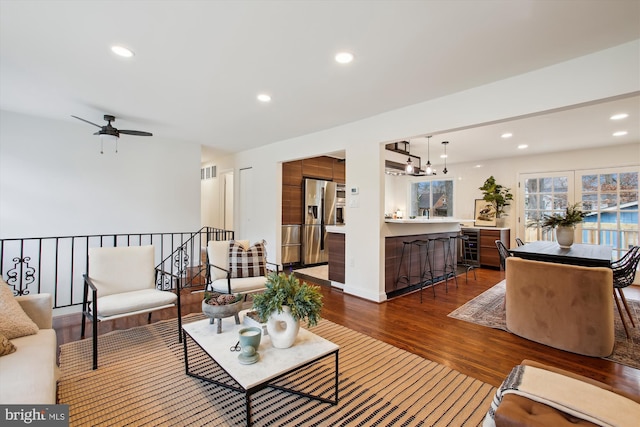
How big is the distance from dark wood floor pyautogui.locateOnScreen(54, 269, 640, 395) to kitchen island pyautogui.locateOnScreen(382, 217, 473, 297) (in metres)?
0.26

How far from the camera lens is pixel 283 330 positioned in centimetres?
183

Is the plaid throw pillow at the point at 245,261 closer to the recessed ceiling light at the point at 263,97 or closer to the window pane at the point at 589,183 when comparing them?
the recessed ceiling light at the point at 263,97

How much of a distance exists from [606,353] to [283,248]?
488 cm

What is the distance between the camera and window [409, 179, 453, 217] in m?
7.64

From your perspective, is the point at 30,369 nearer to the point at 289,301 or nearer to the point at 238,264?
the point at 289,301

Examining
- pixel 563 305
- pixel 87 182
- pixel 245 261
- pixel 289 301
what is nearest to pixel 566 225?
pixel 563 305

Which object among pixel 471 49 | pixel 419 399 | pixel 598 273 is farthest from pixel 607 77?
pixel 419 399

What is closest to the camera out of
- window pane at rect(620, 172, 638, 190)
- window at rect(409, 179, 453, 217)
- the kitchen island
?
the kitchen island

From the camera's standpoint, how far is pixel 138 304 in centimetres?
255

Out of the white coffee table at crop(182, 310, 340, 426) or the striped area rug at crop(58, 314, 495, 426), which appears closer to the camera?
the white coffee table at crop(182, 310, 340, 426)

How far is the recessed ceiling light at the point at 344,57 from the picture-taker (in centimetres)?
244

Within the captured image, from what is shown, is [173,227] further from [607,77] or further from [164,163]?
[607,77]

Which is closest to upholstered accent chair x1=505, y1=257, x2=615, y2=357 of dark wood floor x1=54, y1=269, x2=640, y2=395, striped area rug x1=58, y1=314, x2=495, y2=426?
dark wood floor x1=54, y1=269, x2=640, y2=395

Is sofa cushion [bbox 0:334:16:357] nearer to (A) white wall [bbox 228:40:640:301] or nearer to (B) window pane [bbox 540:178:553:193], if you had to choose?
(A) white wall [bbox 228:40:640:301]
